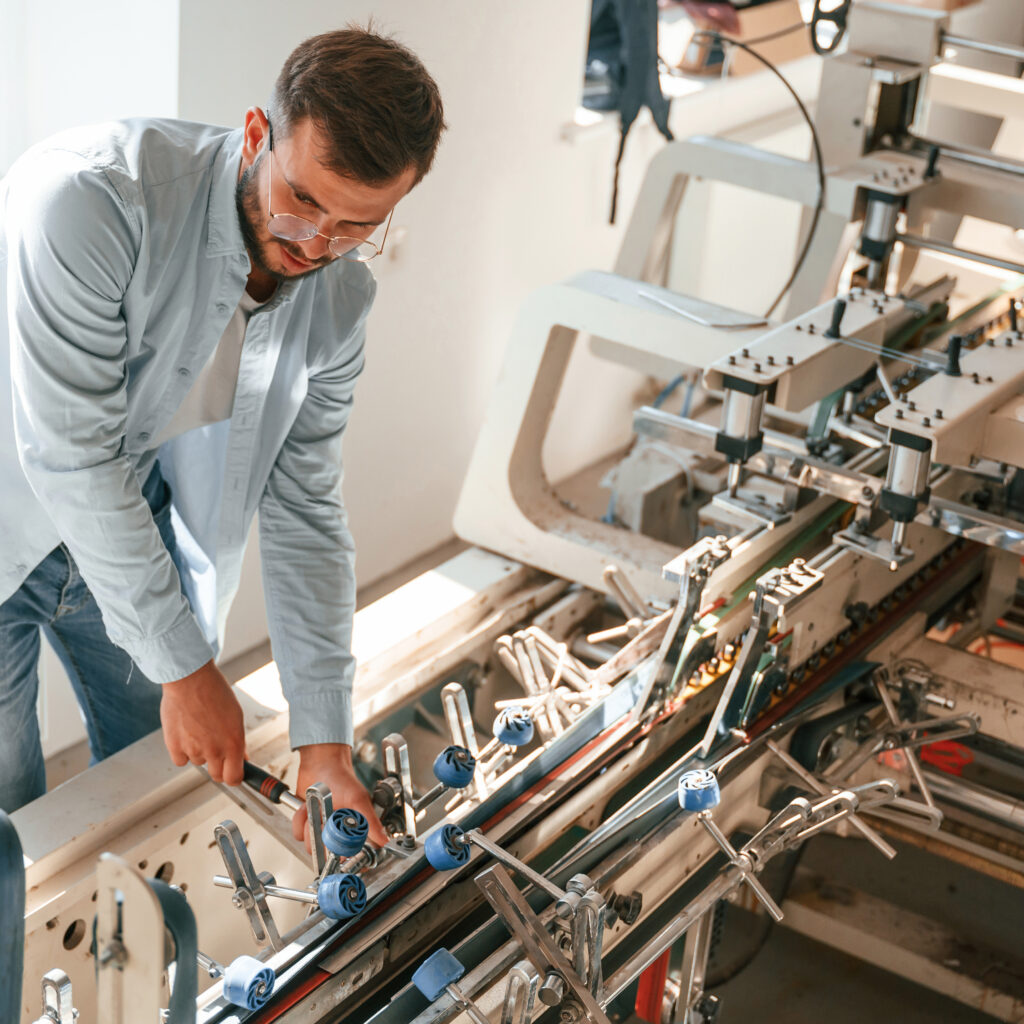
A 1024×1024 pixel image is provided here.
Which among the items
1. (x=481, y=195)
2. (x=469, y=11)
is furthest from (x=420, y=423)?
(x=469, y=11)

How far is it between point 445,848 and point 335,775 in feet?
1.02

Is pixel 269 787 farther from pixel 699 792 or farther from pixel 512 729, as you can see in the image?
pixel 699 792

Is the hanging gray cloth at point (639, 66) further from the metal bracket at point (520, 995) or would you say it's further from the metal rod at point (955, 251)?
the metal bracket at point (520, 995)

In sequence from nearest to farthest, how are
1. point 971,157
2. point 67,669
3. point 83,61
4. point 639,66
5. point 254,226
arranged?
point 254,226 → point 67,669 → point 83,61 → point 971,157 → point 639,66

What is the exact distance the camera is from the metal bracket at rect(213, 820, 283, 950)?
1351 mm

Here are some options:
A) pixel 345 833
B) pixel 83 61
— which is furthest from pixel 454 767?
pixel 83 61

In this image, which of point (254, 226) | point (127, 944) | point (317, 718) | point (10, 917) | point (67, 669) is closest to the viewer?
point (127, 944)

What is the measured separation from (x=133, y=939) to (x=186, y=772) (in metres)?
0.88

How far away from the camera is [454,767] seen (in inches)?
57.6

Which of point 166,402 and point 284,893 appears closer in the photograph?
point 284,893

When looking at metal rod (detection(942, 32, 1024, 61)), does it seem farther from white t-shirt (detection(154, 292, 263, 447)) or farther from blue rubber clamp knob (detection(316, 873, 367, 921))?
blue rubber clamp knob (detection(316, 873, 367, 921))

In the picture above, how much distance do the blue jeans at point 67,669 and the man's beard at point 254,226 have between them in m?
0.41

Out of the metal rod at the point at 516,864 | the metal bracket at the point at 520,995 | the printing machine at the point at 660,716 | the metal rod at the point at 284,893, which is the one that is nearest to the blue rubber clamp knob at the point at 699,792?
the printing machine at the point at 660,716

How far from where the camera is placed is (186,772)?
1.79m
